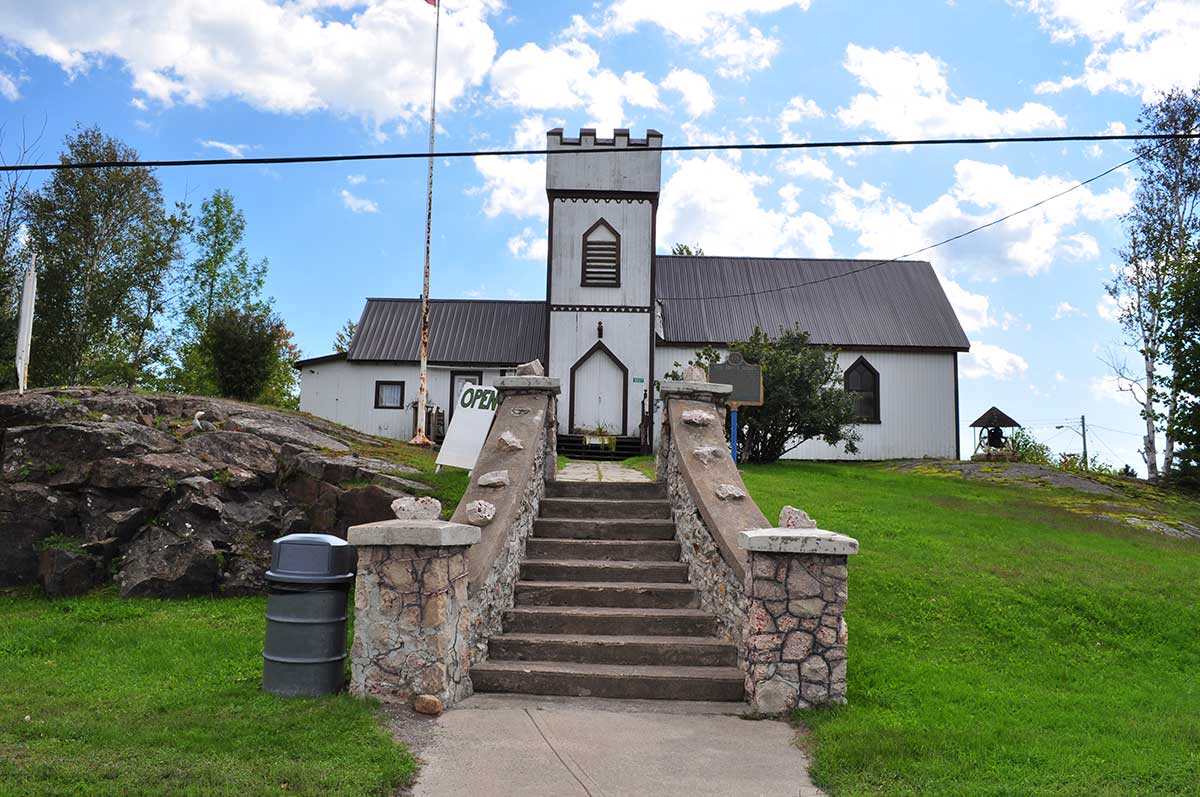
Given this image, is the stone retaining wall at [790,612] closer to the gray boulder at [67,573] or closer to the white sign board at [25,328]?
the gray boulder at [67,573]

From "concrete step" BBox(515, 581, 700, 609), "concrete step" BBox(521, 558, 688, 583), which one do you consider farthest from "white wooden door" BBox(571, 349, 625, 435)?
"concrete step" BBox(515, 581, 700, 609)

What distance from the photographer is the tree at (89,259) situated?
2527 centimetres

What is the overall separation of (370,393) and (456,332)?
3.01 metres

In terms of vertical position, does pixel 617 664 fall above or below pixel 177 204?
below

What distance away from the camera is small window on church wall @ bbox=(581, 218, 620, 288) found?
22.2 metres

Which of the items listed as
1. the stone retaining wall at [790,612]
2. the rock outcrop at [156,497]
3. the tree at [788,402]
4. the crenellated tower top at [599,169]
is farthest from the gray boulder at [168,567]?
the crenellated tower top at [599,169]

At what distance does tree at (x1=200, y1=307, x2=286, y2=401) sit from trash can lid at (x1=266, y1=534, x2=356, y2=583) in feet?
38.8

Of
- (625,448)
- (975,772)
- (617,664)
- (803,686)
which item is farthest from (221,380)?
(975,772)

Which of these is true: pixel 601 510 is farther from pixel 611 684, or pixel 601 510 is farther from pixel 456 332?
pixel 456 332

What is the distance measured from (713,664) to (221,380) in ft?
44.3

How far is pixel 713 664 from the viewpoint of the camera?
22.5 feet

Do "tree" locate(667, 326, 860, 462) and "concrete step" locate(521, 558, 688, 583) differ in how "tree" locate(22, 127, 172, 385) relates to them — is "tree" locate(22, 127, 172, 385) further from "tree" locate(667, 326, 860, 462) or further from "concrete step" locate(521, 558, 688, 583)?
"concrete step" locate(521, 558, 688, 583)

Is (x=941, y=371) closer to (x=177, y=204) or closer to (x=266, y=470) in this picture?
(x=266, y=470)

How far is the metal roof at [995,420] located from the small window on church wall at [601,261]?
1140 centimetres
